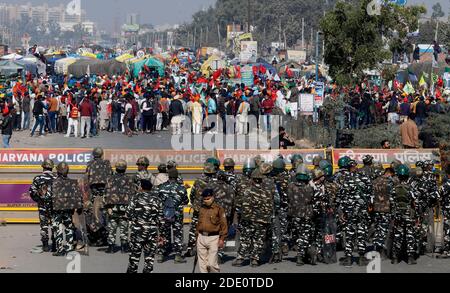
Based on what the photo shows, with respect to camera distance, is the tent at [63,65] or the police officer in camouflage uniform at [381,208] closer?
the police officer in camouflage uniform at [381,208]

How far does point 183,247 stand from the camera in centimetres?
1827

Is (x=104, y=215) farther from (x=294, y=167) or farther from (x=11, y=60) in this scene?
(x=11, y=60)

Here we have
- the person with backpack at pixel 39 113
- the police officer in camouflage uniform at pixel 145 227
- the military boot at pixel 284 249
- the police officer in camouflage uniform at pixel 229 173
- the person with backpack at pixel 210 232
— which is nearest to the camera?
the person with backpack at pixel 210 232

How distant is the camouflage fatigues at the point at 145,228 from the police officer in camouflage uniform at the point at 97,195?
355cm

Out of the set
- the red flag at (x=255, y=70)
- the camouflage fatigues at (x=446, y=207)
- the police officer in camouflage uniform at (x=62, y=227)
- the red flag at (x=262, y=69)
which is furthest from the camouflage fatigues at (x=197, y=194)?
the red flag at (x=262, y=69)

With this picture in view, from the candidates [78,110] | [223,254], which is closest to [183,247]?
[223,254]

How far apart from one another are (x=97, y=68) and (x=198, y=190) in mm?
49912

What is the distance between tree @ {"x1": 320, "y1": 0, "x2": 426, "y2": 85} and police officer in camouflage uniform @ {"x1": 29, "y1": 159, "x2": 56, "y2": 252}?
A: 18477 mm

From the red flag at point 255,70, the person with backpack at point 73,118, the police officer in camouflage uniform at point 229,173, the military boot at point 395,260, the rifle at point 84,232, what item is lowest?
the military boot at point 395,260

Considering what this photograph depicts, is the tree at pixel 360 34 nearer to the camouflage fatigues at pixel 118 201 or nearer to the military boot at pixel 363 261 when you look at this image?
the military boot at pixel 363 261

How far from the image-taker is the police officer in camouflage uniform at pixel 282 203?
1783 cm

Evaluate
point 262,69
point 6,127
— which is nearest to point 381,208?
point 6,127

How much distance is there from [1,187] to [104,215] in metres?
3.24

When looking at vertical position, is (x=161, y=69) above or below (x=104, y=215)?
above
